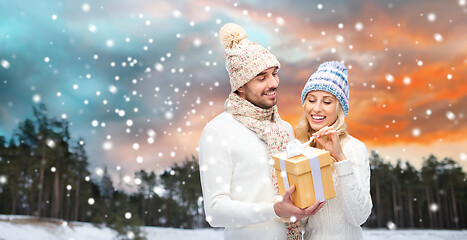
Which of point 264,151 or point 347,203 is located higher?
point 264,151

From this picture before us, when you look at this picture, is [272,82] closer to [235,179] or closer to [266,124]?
[266,124]

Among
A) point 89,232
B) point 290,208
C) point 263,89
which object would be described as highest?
point 263,89

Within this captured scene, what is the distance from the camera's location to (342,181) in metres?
2.12

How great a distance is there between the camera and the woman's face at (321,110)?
94.8 inches

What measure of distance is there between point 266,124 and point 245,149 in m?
0.22

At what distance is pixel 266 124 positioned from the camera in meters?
2.48

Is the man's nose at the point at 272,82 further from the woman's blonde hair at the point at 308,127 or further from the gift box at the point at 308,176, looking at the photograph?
the gift box at the point at 308,176

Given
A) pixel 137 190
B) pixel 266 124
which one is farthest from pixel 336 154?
pixel 137 190

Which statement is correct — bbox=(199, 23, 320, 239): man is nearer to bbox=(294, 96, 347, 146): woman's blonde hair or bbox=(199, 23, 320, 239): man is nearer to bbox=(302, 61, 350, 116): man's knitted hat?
bbox=(294, 96, 347, 146): woman's blonde hair

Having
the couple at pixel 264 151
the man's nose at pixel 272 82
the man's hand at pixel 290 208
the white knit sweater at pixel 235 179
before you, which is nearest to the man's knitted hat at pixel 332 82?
the couple at pixel 264 151

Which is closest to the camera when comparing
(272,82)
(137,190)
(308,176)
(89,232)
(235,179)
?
(308,176)

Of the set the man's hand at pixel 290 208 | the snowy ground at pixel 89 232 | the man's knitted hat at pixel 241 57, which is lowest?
the snowy ground at pixel 89 232

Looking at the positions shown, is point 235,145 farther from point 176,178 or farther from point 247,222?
point 176,178

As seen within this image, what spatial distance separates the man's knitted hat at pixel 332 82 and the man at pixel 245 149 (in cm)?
23
